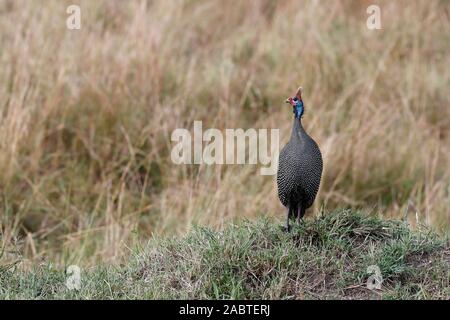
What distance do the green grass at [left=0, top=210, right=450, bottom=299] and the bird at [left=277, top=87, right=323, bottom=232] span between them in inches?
11.5

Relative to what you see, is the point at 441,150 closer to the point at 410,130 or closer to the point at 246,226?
the point at 410,130

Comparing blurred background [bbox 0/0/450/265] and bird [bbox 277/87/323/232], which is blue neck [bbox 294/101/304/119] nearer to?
bird [bbox 277/87/323/232]

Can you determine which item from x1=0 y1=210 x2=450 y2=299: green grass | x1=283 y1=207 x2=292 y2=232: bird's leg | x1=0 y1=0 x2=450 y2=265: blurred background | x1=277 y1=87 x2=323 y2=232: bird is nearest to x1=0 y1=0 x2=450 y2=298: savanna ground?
x1=0 y1=0 x2=450 y2=265: blurred background

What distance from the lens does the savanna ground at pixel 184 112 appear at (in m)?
6.06

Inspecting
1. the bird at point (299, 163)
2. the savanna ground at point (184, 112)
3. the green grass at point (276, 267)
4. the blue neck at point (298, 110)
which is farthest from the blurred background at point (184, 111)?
the blue neck at point (298, 110)

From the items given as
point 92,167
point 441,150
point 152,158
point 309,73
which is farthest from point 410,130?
point 92,167

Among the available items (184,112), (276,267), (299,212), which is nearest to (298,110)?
(299,212)

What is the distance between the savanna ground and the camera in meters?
6.06

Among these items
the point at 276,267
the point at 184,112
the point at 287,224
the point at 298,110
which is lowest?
the point at 276,267

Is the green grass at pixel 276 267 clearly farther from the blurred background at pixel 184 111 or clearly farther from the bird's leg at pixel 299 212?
the blurred background at pixel 184 111

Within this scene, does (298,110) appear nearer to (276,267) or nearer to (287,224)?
(287,224)

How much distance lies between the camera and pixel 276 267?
12.2ft

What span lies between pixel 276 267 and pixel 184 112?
3.33m

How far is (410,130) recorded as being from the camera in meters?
7.10
